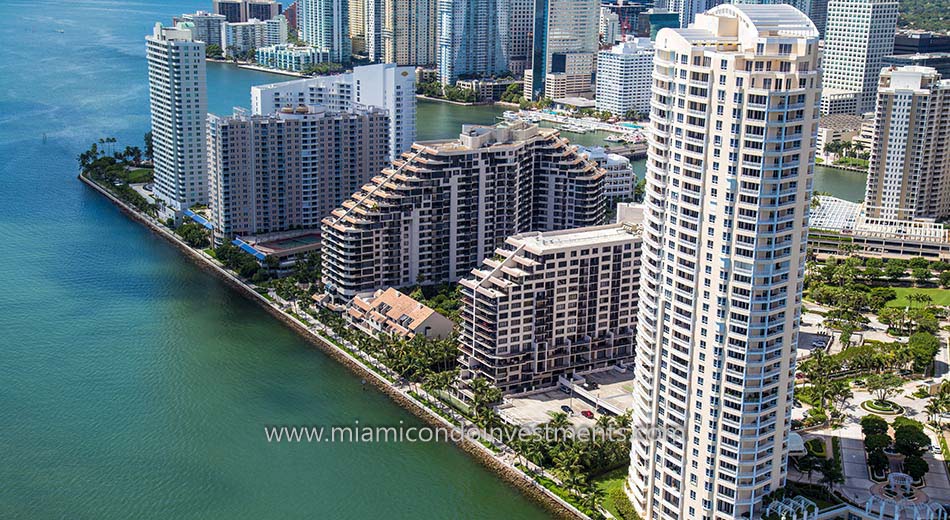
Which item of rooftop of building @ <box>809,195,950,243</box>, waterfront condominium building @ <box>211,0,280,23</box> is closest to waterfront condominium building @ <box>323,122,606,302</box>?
rooftop of building @ <box>809,195,950,243</box>

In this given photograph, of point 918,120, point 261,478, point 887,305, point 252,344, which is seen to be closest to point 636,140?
point 918,120

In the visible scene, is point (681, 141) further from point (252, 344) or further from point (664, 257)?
point (252, 344)

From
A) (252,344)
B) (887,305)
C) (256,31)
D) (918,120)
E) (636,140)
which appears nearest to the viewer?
(252,344)

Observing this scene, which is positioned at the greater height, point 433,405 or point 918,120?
point 918,120

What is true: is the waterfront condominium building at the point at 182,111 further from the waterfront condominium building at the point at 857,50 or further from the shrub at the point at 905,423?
the waterfront condominium building at the point at 857,50

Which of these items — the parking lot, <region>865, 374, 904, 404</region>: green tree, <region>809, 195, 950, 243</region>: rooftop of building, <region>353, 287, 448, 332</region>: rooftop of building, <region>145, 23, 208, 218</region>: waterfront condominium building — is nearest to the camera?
Answer: the parking lot

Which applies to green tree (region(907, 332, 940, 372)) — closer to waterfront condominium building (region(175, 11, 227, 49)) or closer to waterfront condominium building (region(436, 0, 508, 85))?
waterfront condominium building (region(436, 0, 508, 85))
